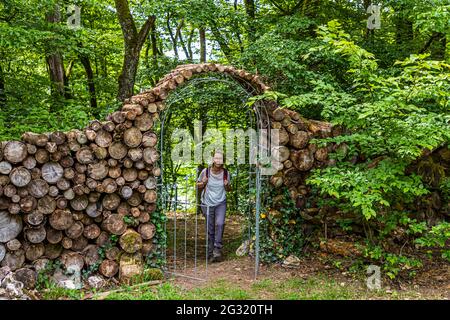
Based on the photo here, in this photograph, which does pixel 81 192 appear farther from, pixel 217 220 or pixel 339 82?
pixel 339 82

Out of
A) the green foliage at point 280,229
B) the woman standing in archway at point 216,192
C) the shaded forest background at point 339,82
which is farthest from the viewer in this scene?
the woman standing in archway at point 216,192

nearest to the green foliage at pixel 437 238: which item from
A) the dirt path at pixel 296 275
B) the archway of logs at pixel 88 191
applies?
the dirt path at pixel 296 275

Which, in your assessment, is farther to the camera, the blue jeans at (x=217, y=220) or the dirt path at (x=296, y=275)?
the blue jeans at (x=217, y=220)

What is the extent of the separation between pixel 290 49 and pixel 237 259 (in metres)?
3.56

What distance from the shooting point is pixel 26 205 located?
478cm

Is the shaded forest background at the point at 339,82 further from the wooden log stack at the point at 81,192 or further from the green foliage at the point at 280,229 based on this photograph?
the wooden log stack at the point at 81,192

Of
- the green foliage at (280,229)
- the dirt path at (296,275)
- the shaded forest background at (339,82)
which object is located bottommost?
the dirt path at (296,275)

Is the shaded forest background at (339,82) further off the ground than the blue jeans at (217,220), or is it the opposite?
the shaded forest background at (339,82)

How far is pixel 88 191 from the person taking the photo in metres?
5.19

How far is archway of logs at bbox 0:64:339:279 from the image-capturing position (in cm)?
481

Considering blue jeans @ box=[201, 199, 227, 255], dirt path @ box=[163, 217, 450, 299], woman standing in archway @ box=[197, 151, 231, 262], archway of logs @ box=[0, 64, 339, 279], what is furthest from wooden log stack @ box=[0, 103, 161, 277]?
blue jeans @ box=[201, 199, 227, 255]

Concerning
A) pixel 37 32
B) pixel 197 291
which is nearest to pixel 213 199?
pixel 197 291

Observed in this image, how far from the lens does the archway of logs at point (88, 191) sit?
15.8 ft
